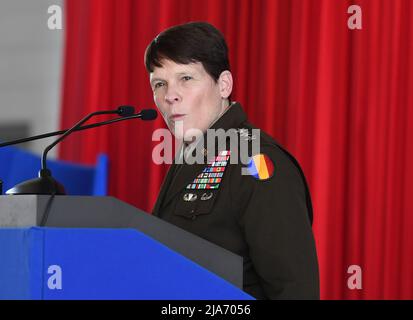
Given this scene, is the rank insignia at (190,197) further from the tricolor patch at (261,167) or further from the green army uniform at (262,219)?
the tricolor patch at (261,167)

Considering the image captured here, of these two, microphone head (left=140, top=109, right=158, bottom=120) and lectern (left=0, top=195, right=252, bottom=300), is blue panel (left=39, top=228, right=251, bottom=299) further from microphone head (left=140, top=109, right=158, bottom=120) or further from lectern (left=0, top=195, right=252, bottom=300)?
microphone head (left=140, top=109, right=158, bottom=120)

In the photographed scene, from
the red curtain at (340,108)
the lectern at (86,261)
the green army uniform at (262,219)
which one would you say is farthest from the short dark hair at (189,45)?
the red curtain at (340,108)

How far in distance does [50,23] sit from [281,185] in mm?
2820

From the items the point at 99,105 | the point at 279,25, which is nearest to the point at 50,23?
the point at 99,105

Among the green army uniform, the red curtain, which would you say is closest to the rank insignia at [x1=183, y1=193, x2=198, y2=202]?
the green army uniform

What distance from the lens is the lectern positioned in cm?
88

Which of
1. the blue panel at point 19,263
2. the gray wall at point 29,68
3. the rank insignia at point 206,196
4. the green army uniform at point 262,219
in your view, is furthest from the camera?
the gray wall at point 29,68

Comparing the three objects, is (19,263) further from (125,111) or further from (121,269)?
(125,111)

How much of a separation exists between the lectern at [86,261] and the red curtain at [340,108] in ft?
6.17

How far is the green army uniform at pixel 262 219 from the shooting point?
128cm

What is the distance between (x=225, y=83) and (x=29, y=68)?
250 cm
